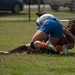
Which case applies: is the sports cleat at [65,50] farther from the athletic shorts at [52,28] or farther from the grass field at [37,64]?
the athletic shorts at [52,28]

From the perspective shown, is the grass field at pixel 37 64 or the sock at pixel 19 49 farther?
the sock at pixel 19 49

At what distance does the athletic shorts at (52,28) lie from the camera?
945cm

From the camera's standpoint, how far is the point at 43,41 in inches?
389

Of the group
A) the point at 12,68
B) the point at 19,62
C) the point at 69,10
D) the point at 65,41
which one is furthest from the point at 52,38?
the point at 69,10

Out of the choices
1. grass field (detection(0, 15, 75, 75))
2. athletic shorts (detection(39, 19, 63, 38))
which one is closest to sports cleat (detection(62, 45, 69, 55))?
grass field (detection(0, 15, 75, 75))

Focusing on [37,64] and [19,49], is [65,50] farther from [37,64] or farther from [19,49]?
[37,64]

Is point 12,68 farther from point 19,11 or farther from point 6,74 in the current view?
point 19,11

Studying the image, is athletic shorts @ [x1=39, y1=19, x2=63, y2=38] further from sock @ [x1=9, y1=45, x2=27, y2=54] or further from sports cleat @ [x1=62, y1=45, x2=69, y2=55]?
sock @ [x1=9, y1=45, x2=27, y2=54]

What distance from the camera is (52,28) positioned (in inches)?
372

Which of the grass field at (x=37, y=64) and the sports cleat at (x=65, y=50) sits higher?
the grass field at (x=37, y=64)


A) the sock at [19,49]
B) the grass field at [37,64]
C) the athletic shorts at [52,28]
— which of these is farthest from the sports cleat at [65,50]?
the sock at [19,49]

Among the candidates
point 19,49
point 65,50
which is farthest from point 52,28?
point 19,49

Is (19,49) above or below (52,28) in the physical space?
below

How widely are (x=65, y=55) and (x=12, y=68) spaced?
83.6 inches
